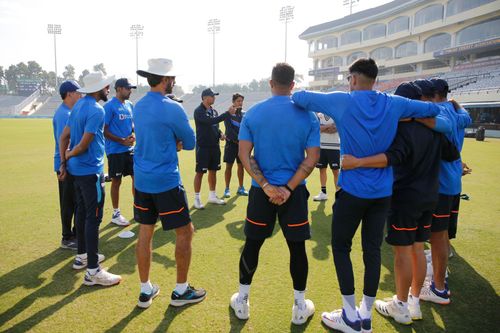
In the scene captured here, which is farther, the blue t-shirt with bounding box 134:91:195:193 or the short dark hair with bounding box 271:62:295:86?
the blue t-shirt with bounding box 134:91:195:193

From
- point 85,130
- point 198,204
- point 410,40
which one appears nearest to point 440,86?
point 85,130

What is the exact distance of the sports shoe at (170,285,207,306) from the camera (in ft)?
10.9

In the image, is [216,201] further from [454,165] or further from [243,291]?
[454,165]

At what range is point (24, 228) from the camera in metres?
5.43

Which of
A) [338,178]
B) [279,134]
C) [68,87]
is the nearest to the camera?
[279,134]

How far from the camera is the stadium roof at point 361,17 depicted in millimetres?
50378

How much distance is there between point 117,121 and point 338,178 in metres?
3.97

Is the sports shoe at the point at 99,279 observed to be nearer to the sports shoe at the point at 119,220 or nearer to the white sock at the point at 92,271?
the white sock at the point at 92,271

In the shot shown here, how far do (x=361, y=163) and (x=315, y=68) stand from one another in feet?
232

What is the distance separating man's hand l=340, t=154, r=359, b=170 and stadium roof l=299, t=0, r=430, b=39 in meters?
54.4

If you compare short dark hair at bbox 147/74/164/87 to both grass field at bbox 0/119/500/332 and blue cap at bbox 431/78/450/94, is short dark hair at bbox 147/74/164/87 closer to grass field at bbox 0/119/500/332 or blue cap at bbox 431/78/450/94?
grass field at bbox 0/119/500/332

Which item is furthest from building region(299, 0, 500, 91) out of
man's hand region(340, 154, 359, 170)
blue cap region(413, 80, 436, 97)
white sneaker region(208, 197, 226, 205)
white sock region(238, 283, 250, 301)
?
white sock region(238, 283, 250, 301)

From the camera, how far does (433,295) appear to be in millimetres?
3467

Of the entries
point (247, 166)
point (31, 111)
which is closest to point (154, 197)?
point (247, 166)
